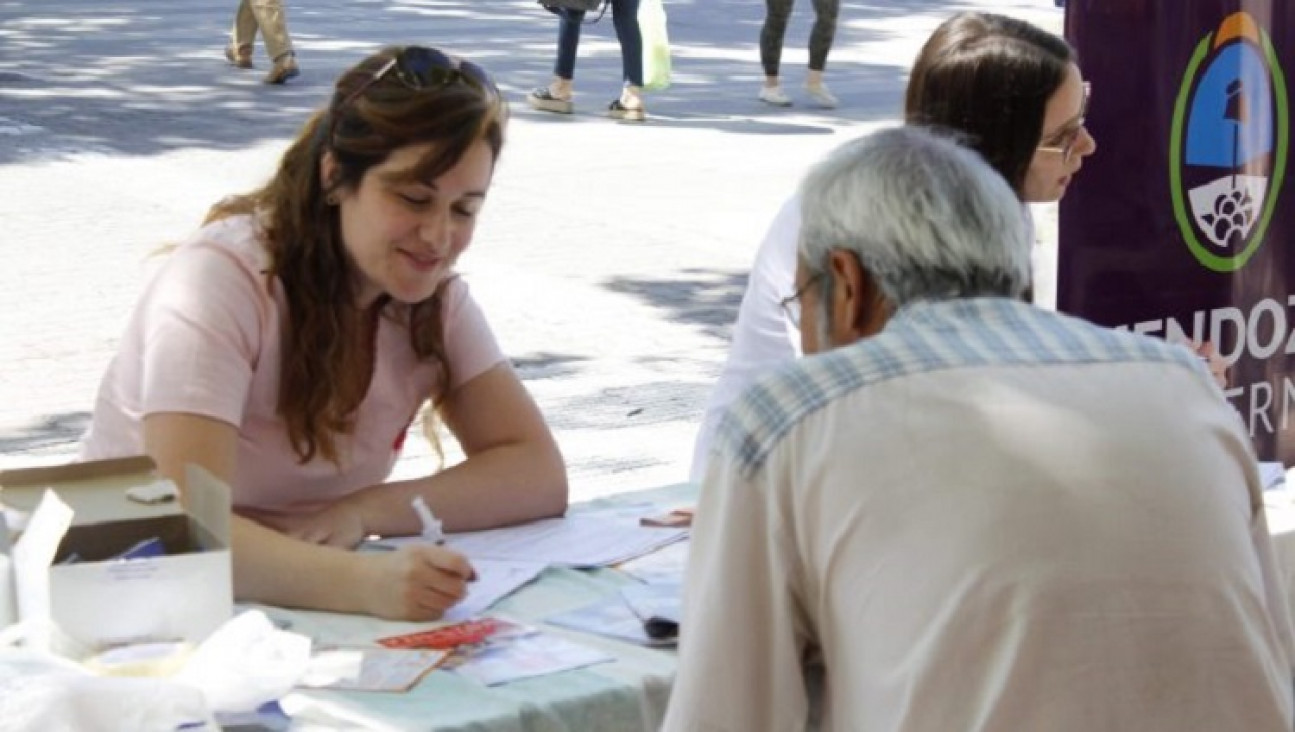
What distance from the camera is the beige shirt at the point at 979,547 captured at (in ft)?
5.99

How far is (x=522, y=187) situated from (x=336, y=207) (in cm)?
654

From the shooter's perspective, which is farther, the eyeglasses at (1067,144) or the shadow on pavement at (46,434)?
the shadow on pavement at (46,434)

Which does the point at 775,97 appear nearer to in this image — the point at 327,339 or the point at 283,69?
the point at 283,69

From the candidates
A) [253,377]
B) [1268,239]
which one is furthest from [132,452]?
[1268,239]

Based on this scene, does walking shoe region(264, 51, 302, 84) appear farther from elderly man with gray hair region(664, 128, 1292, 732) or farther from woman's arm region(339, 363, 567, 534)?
elderly man with gray hair region(664, 128, 1292, 732)

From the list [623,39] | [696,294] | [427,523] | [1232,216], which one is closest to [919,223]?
[427,523]

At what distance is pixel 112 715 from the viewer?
211 cm

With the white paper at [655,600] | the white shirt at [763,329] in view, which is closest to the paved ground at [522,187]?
the white shirt at [763,329]

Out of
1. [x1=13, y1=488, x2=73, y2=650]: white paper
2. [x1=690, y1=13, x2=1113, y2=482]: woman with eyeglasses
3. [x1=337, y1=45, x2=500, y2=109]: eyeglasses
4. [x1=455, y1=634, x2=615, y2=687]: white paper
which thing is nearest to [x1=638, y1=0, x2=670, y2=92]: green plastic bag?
[x1=690, y1=13, x2=1113, y2=482]: woman with eyeglasses

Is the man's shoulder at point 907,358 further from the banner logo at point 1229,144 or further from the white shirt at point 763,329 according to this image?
the banner logo at point 1229,144

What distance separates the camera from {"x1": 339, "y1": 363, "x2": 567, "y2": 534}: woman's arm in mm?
3010

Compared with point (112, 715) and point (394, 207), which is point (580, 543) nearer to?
point (394, 207)

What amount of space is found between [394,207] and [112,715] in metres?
0.97

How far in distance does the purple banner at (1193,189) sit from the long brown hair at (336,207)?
53.2 inches
